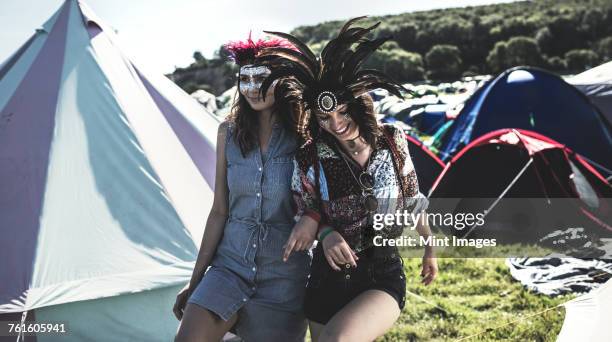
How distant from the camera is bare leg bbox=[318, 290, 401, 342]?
186 cm

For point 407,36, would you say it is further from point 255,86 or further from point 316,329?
point 316,329

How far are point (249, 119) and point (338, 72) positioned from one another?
523mm

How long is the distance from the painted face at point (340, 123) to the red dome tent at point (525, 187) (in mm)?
4435

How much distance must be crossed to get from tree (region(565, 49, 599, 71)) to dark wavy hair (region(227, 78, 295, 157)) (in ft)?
248

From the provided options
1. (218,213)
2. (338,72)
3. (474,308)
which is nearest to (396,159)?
(338,72)

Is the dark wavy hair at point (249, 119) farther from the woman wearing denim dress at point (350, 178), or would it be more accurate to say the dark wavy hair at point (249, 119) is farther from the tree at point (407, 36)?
the tree at point (407, 36)

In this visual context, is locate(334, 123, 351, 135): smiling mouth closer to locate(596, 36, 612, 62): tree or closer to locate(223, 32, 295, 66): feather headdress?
locate(223, 32, 295, 66): feather headdress

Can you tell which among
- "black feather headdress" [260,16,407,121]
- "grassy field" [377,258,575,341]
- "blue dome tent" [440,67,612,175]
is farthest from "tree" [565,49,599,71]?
"black feather headdress" [260,16,407,121]

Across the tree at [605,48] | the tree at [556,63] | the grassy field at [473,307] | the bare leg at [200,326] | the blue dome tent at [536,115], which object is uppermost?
the bare leg at [200,326]

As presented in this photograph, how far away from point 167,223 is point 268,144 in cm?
147

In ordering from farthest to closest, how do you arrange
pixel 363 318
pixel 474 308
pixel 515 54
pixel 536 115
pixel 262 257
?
pixel 515 54 < pixel 536 115 < pixel 474 308 < pixel 262 257 < pixel 363 318

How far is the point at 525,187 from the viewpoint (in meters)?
6.25

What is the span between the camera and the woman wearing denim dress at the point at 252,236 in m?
2.27

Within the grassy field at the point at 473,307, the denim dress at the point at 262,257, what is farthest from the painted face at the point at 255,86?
the grassy field at the point at 473,307
